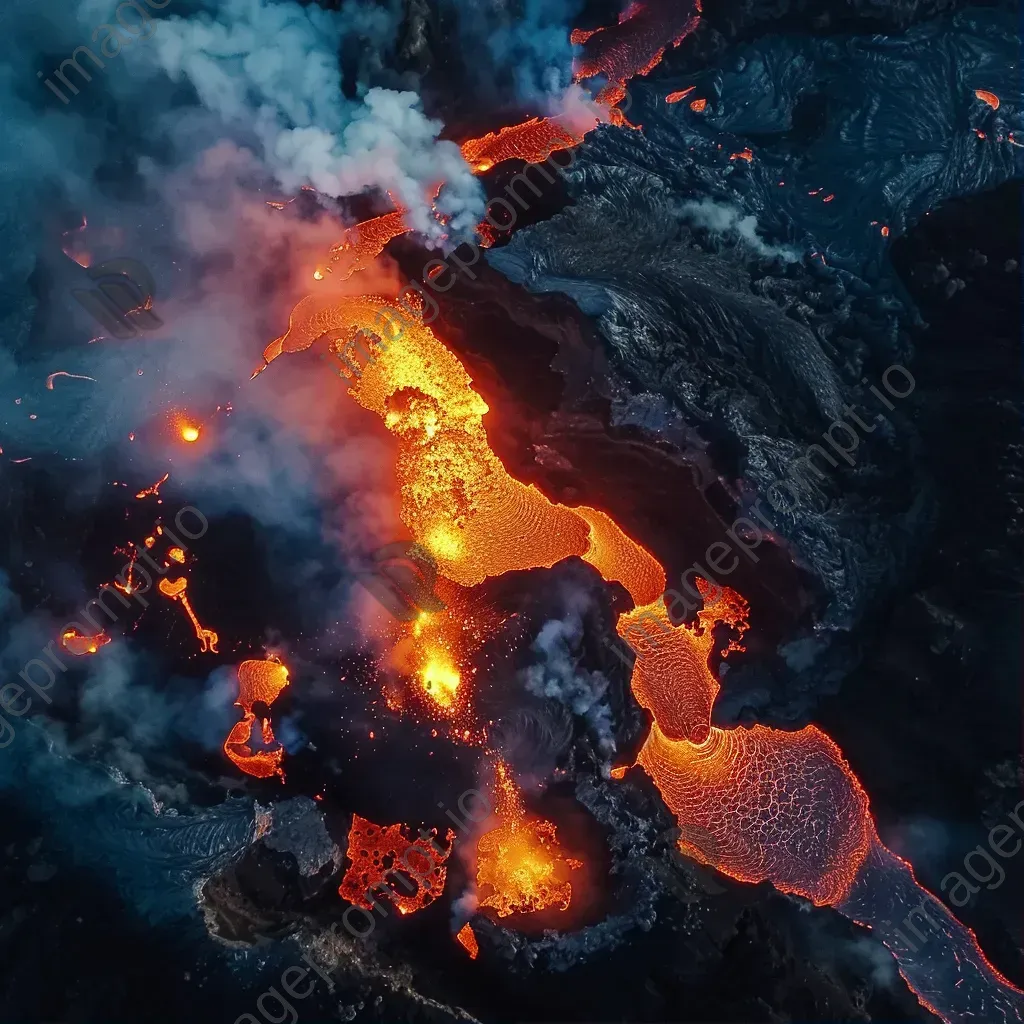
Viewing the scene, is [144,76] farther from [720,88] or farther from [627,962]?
[627,962]

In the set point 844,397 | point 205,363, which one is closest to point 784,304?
point 844,397

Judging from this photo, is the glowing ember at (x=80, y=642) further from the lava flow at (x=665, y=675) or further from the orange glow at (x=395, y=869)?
the lava flow at (x=665, y=675)

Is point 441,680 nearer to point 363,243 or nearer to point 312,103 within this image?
point 363,243

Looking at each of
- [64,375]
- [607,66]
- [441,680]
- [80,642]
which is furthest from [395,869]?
[607,66]

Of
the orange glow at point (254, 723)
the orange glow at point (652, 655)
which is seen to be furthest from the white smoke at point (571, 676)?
the orange glow at point (254, 723)

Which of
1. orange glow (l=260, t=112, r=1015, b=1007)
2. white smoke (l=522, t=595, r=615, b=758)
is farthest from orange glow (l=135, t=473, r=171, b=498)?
white smoke (l=522, t=595, r=615, b=758)
